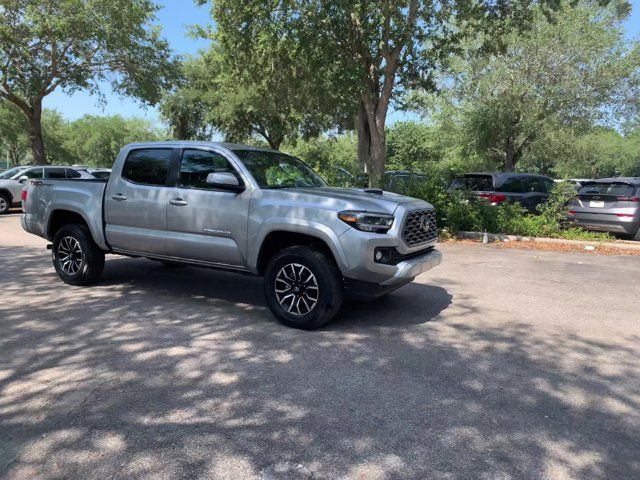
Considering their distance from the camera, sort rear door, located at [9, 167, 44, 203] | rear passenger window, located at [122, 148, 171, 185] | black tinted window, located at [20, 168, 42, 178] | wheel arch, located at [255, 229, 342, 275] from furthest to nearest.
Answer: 1. black tinted window, located at [20, 168, 42, 178]
2. rear door, located at [9, 167, 44, 203]
3. rear passenger window, located at [122, 148, 171, 185]
4. wheel arch, located at [255, 229, 342, 275]

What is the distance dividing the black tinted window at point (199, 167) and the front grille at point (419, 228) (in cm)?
196

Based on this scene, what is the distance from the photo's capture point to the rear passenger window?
19.5 feet

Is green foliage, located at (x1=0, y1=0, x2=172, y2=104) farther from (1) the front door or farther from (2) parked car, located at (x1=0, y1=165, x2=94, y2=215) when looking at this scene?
(1) the front door

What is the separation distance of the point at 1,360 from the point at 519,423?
4.00 meters

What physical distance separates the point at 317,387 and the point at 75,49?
2146 centimetres

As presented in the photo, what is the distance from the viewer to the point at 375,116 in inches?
574

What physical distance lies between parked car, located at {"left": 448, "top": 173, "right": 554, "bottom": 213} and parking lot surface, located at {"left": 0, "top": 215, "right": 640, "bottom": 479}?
598 cm

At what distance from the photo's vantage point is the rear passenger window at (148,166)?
595 centimetres

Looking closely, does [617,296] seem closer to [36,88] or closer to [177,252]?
[177,252]

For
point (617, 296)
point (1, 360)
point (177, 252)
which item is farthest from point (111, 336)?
point (617, 296)

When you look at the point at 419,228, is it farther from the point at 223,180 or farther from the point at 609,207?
the point at 609,207

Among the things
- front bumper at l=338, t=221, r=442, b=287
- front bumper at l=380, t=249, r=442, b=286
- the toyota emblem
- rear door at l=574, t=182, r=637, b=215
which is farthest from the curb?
front bumper at l=338, t=221, r=442, b=287

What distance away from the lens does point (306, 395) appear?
11.8 feet

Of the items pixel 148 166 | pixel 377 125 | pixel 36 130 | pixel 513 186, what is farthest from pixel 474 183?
pixel 36 130
